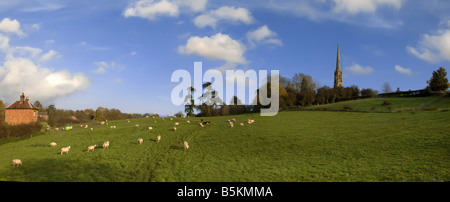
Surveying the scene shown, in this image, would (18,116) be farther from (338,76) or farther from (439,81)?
(338,76)

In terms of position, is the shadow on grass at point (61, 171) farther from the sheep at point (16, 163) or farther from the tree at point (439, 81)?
the tree at point (439, 81)

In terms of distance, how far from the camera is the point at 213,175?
20.6 meters

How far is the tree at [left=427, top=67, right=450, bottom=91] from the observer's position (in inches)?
3236

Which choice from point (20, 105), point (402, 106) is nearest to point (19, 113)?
point (20, 105)

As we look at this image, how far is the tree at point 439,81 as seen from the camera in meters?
82.2

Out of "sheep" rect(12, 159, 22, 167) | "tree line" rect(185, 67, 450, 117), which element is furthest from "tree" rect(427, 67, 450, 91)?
"sheep" rect(12, 159, 22, 167)

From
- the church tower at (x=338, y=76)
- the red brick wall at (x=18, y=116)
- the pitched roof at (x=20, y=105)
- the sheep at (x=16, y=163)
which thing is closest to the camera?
the sheep at (x=16, y=163)

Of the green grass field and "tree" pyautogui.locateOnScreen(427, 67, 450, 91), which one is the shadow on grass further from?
"tree" pyautogui.locateOnScreen(427, 67, 450, 91)

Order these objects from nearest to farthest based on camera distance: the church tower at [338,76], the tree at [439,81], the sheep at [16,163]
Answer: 1. the sheep at [16,163]
2. the tree at [439,81]
3. the church tower at [338,76]

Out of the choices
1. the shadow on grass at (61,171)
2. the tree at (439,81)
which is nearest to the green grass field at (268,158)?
the shadow on grass at (61,171)
